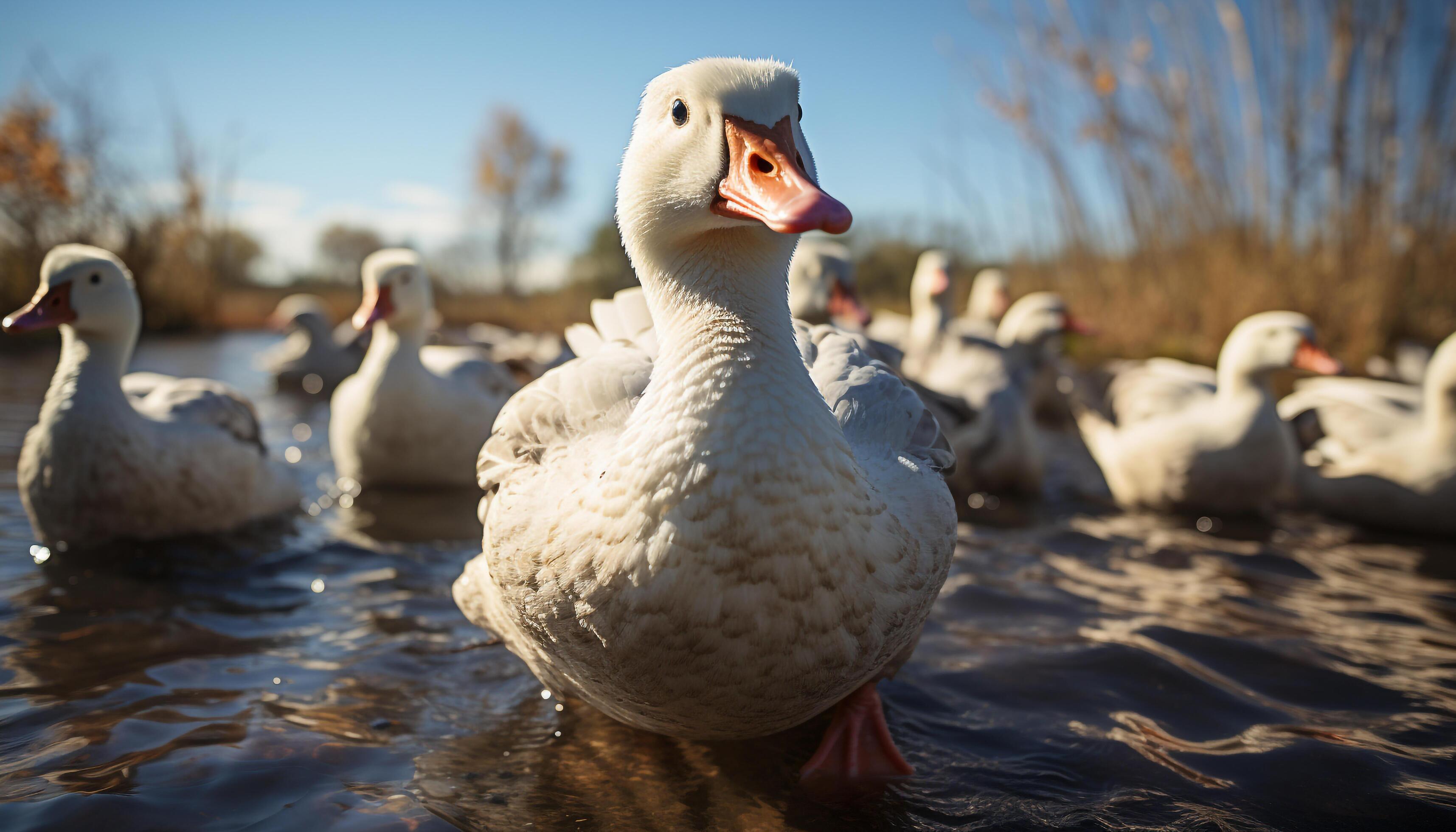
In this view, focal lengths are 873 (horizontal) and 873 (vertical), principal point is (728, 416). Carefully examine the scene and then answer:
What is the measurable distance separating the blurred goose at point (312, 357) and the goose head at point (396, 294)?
577 cm

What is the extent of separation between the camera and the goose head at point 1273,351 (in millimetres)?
5504

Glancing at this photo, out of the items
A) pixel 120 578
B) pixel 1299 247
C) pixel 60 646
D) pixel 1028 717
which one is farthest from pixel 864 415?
pixel 1299 247

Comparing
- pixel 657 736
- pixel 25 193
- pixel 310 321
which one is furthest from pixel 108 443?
pixel 25 193

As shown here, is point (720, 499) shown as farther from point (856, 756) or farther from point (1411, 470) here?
point (1411, 470)

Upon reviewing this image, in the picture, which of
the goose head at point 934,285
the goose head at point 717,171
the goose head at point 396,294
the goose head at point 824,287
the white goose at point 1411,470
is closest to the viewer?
the goose head at point 717,171

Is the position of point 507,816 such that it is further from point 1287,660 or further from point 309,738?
point 1287,660

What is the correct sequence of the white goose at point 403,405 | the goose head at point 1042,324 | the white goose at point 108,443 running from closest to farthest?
the white goose at point 108,443 < the white goose at point 403,405 < the goose head at point 1042,324

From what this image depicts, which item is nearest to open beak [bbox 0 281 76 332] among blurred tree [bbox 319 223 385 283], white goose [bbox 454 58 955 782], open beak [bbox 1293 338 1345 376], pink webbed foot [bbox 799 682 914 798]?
white goose [bbox 454 58 955 782]

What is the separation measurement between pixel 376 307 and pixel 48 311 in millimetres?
1848

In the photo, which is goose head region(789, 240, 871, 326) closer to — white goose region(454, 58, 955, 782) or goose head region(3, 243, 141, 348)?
white goose region(454, 58, 955, 782)

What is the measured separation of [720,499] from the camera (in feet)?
5.74

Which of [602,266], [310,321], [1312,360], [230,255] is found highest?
[602,266]

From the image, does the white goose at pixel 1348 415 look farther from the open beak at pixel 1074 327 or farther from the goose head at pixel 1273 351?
the open beak at pixel 1074 327

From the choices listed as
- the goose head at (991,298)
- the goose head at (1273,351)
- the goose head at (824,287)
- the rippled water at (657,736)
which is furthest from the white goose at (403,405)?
the goose head at (991,298)
